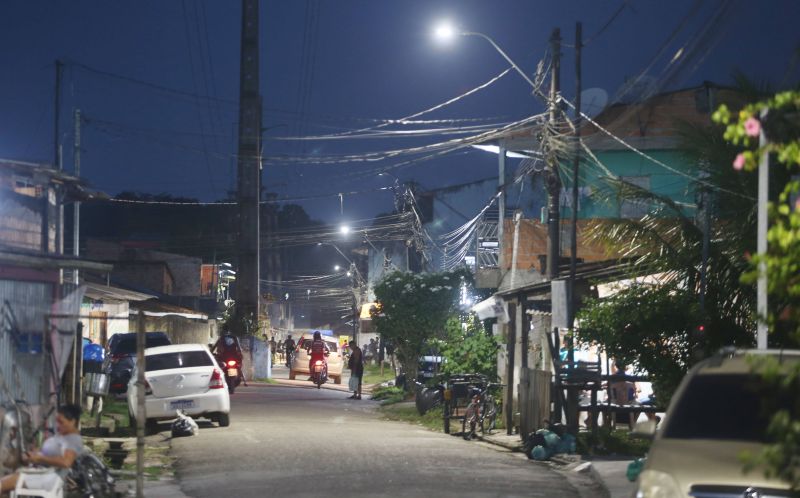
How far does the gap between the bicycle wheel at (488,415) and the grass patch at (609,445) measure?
371 centimetres

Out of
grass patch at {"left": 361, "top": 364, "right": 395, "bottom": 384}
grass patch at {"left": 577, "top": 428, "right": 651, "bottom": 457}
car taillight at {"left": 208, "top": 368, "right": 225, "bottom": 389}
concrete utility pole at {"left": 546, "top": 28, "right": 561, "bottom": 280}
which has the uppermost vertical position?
concrete utility pole at {"left": 546, "top": 28, "right": 561, "bottom": 280}

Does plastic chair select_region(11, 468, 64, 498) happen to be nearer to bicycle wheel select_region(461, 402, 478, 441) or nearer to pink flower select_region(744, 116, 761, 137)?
pink flower select_region(744, 116, 761, 137)

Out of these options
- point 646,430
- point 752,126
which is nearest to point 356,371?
point 646,430

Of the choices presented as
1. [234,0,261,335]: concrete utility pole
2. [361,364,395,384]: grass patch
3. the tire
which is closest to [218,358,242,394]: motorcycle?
[234,0,261,335]: concrete utility pole

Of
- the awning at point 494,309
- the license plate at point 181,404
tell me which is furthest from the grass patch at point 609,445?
the license plate at point 181,404

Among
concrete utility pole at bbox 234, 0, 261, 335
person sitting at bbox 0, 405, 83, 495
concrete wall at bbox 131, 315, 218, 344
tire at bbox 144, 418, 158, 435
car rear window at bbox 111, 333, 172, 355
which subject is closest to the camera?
person sitting at bbox 0, 405, 83, 495

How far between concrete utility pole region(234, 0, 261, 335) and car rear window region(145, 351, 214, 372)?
1878 centimetres

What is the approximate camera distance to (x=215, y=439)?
68.4ft

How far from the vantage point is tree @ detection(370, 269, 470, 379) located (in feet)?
122

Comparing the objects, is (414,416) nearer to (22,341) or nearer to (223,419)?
(223,419)

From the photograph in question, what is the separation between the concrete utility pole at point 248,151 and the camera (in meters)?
41.9

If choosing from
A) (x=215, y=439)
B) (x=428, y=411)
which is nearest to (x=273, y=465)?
(x=215, y=439)

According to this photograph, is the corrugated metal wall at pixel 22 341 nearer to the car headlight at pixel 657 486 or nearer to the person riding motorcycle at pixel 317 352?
the car headlight at pixel 657 486

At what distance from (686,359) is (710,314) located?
0.93 meters
